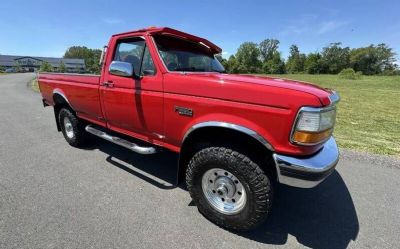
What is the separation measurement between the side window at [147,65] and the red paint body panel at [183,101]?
0.29 feet

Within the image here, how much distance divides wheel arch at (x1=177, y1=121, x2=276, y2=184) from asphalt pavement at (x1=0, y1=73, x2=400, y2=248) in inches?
26.3

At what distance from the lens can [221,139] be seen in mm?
Answer: 2934

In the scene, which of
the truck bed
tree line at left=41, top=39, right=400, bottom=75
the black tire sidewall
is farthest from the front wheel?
tree line at left=41, top=39, right=400, bottom=75

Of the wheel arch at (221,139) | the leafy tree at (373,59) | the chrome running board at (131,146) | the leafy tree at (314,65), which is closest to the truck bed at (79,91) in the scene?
the chrome running board at (131,146)

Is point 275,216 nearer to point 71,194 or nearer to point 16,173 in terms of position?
point 71,194

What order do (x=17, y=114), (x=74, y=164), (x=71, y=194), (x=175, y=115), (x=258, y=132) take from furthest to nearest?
(x=17, y=114) → (x=74, y=164) → (x=71, y=194) → (x=175, y=115) → (x=258, y=132)

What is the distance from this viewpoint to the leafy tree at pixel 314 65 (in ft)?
298

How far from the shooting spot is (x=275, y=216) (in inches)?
126

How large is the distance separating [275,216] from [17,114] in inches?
355

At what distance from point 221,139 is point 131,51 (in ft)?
6.59

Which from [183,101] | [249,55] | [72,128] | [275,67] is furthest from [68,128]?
[249,55]

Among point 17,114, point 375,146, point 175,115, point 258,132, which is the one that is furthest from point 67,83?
point 375,146

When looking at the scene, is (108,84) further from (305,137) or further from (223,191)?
(305,137)

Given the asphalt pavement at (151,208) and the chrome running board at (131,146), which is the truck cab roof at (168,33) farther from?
the asphalt pavement at (151,208)
